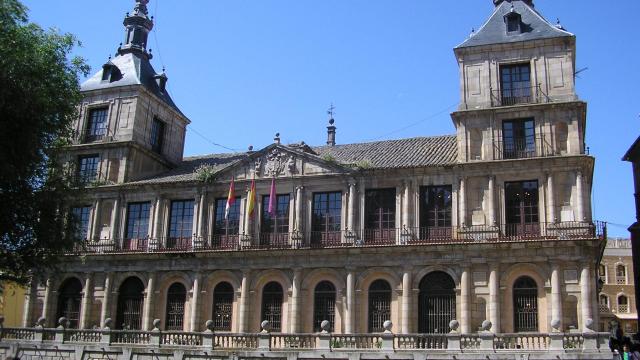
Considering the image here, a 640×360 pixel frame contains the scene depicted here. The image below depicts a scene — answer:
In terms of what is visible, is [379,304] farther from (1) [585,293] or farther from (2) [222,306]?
(1) [585,293]

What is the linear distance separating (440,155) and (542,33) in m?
6.88

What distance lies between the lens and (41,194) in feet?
73.0

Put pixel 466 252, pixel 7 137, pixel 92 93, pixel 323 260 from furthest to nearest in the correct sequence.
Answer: pixel 92 93, pixel 323 260, pixel 466 252, pixel 7 137

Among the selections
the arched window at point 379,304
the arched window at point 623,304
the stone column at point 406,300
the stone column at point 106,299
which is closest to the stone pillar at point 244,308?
the arched window at point 379,304

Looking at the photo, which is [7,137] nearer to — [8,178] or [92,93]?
[8,178]

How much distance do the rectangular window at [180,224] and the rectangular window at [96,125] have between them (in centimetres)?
661

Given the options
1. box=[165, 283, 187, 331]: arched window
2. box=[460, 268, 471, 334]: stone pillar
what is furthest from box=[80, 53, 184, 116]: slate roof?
box=[460, 268, 471, 334]: stone pillar

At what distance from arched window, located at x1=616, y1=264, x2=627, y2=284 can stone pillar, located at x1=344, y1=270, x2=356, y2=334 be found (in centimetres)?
3561

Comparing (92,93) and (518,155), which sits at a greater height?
(92,93)

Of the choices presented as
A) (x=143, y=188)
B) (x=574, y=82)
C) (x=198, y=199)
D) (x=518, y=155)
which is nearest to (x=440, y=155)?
(x=518, y=155)

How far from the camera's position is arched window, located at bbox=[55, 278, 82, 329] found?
3366cm

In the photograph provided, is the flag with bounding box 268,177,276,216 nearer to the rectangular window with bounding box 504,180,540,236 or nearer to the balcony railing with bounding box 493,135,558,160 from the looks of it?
the balcony railing with bounding box 493,135,558,160

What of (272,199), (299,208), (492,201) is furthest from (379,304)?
(272,199)

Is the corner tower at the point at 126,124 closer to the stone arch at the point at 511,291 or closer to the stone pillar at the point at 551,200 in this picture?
the stone arch at the point at 511,291
